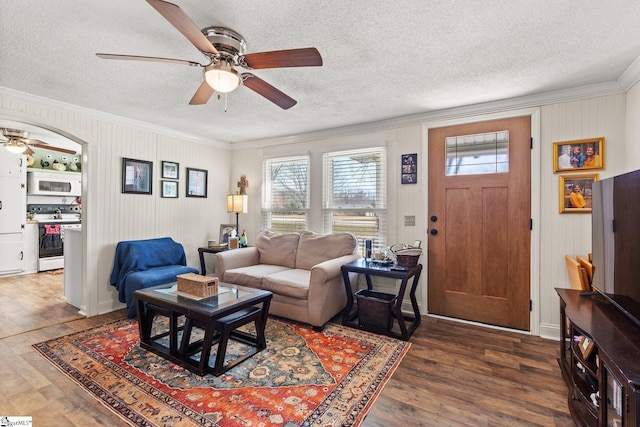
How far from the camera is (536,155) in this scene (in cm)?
292

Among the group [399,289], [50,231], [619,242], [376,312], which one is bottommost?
[376,312]

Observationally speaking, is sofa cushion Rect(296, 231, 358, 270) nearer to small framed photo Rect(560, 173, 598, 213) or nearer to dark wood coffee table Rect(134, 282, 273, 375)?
dark wood coffee table Rect(134, 282, 273, 375)

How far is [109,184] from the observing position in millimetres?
3566

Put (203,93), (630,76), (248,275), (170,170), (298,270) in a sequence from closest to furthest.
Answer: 1. (203,93)
2. (630,76)
3. (248,275)
4. (298,270)
5. (170,170)

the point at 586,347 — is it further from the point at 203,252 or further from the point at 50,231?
the point at 50,231

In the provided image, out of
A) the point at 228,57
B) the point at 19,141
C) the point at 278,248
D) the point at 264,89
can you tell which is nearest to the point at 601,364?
the point at 264,89

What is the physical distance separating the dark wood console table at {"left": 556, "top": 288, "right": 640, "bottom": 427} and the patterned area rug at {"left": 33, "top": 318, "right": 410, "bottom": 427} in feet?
3.68

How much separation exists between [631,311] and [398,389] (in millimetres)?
1375

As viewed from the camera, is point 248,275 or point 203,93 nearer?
point 203,93

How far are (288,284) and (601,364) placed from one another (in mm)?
2401

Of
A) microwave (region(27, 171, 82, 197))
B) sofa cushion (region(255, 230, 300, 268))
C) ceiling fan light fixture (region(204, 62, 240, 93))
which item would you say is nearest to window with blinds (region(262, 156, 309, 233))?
sofa cushion (region(255, 230, 300, 268))

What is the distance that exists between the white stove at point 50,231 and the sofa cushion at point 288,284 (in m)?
4.41

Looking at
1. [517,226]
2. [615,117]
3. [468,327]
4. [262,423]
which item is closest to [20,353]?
[262,423]

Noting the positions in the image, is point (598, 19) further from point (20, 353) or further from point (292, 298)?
point (20, 353)
